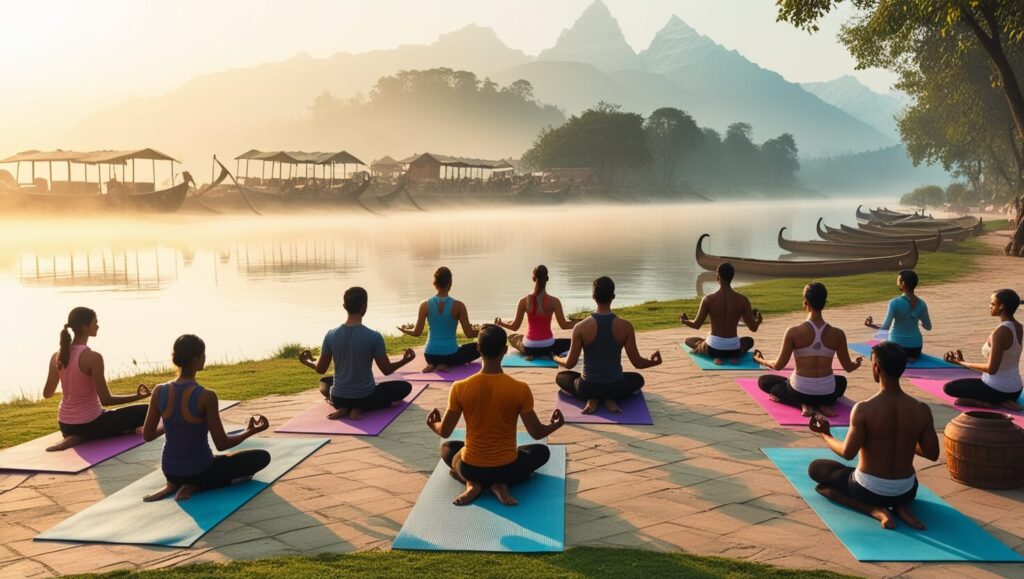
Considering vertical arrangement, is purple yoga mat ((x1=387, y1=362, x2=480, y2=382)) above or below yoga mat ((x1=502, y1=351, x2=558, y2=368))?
below

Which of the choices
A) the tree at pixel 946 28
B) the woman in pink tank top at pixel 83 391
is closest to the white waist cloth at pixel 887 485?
the woman in pink tank top at pixel 83 391

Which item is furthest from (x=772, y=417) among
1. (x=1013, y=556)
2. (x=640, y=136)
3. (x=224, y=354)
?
(x=640, y=136)

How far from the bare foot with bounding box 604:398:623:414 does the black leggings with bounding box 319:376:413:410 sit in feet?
6.91

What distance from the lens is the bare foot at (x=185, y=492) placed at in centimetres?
553

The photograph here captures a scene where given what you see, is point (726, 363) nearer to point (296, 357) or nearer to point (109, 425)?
point (296, 357)

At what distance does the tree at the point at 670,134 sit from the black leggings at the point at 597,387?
102908 mm

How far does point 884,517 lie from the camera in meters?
4.98

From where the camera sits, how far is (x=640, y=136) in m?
97.1

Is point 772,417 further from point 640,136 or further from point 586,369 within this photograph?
point 640,136

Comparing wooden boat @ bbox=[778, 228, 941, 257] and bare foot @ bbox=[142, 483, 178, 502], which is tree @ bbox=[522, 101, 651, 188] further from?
bare foot @ bbox=[142, 483, 178, 502]

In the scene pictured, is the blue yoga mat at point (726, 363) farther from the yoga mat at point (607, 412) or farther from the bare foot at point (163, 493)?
the bare foot at point (163, 493)

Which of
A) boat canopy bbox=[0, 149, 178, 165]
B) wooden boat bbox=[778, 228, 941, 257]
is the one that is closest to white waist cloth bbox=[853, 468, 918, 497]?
wooden boat bbox=[778, 228, 941, 257]

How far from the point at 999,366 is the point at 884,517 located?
11.2ft

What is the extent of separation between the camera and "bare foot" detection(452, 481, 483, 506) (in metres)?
5.40
